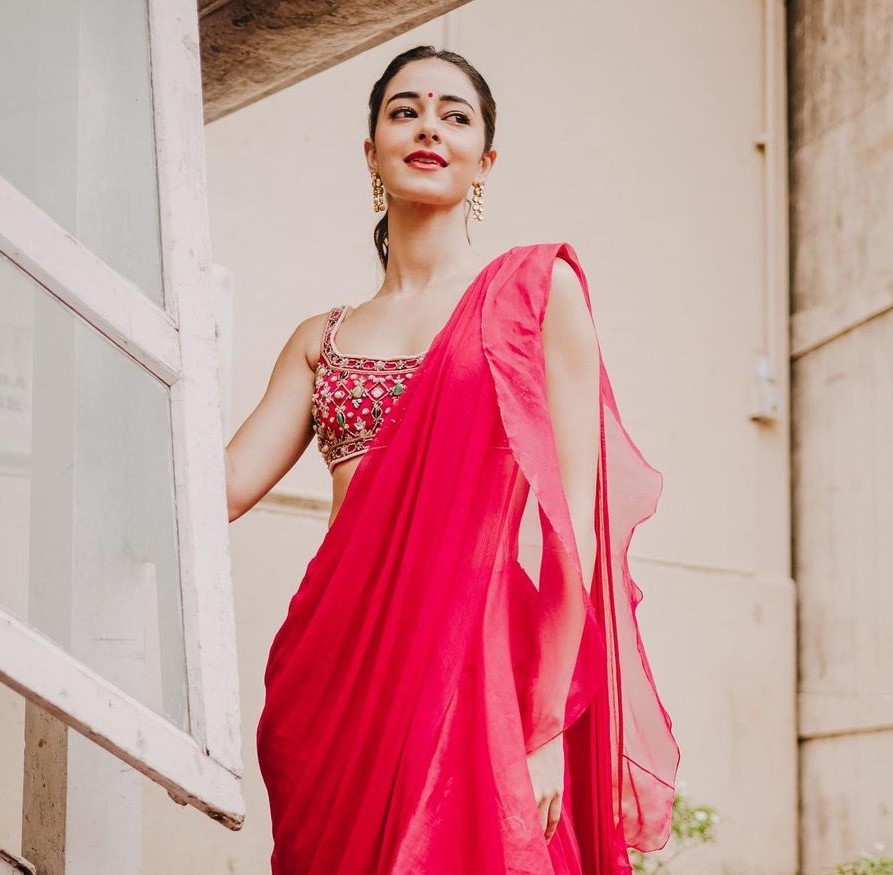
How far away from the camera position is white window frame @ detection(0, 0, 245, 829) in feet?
5.52

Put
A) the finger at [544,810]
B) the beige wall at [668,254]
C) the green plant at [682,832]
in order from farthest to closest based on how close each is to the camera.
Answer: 1. the green plant at [682,832]
2. the beige wall at [668,254]
3. the finger at [544,810]

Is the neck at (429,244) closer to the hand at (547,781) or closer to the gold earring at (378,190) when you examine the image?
the gold earring at (378,190)

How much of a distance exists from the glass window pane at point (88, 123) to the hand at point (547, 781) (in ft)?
2.54

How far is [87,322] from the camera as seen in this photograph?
1841mm

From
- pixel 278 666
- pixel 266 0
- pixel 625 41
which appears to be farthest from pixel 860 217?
pixel 278 666

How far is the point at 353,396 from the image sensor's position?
91.0 inches

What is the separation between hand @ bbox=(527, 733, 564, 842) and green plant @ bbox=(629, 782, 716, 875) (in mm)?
2076

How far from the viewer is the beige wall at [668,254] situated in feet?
12.9

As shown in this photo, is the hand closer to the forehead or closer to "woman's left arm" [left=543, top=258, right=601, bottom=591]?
"woman's left arm" [left=543, top=258, right=601, bottom=591]

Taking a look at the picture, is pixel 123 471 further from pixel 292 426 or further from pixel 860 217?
pixel 860 217

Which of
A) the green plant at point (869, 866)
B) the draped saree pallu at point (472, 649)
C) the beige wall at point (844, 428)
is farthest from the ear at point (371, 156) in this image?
the beige wall at point (844, 428)

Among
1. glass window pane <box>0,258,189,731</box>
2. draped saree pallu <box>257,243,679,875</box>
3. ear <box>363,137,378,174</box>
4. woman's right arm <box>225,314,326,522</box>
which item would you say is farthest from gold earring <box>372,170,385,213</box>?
glass window pane <box>0,258,189,731</box>

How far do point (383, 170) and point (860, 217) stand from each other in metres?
3.18

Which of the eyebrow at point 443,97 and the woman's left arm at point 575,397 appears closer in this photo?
the woman's left arm at point 575,397
